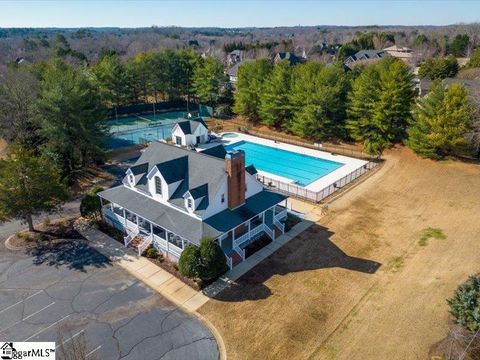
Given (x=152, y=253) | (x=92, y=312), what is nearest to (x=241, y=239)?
(x=152, y=253)

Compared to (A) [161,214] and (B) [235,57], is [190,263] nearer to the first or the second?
(A) [161,214]

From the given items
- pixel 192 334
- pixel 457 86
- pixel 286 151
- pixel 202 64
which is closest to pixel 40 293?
pixel 192 334

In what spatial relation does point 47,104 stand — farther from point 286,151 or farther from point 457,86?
point 457,86

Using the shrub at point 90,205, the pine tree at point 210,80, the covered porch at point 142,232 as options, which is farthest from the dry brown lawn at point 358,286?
the pine tree at point 210,80

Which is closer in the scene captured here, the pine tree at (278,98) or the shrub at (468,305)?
the shrub at (468,305)

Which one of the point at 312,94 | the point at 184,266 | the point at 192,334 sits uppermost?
the point at 312,94

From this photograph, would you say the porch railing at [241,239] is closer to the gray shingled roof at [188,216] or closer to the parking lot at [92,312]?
the gray shingled roof at [188,216]

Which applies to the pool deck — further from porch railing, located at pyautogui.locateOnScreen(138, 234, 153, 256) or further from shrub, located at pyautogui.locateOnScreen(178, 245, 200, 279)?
shrub, located at pyautogui.locateOnScreen(178, 245, 200, 279)
